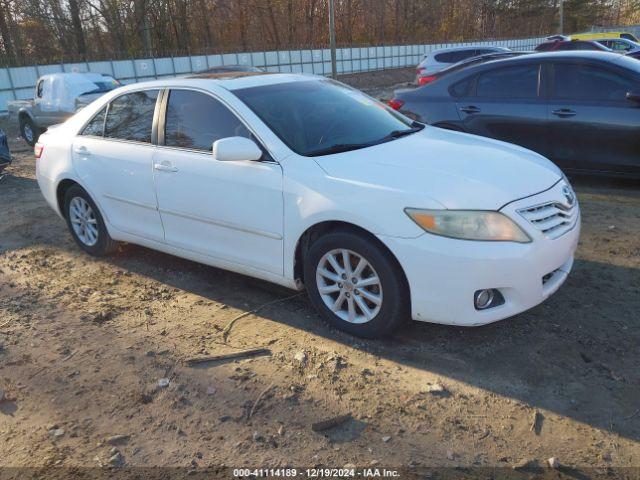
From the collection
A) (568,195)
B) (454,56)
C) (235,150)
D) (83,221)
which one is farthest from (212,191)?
(454,56)

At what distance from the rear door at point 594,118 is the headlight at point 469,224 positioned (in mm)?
3619

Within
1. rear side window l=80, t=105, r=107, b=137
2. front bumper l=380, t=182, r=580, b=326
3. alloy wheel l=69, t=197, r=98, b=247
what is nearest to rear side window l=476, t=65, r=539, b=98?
front bumper l=380, t=182, r=580, b=326

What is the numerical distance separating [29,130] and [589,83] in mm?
12397

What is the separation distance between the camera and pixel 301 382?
3.10 m

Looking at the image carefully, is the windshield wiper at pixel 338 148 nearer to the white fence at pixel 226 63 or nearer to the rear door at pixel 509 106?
the rear door at pixel 509 106

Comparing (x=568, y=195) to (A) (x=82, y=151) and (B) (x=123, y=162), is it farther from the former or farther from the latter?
(A) (x=82, y=151)

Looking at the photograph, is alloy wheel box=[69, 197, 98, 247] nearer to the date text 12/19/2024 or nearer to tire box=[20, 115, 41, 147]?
the date text 12/19/2024

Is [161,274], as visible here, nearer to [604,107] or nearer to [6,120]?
[604,107]

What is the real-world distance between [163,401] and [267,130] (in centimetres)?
182

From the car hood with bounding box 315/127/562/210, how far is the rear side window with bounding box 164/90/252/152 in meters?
0.81

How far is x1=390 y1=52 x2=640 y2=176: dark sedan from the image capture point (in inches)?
232

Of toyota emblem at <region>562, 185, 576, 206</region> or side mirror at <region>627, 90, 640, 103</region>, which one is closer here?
toyota emblem at <region>562, 185, 576, 206</region>

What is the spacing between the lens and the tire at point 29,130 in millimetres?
13067

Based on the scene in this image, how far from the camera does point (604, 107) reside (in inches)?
234
